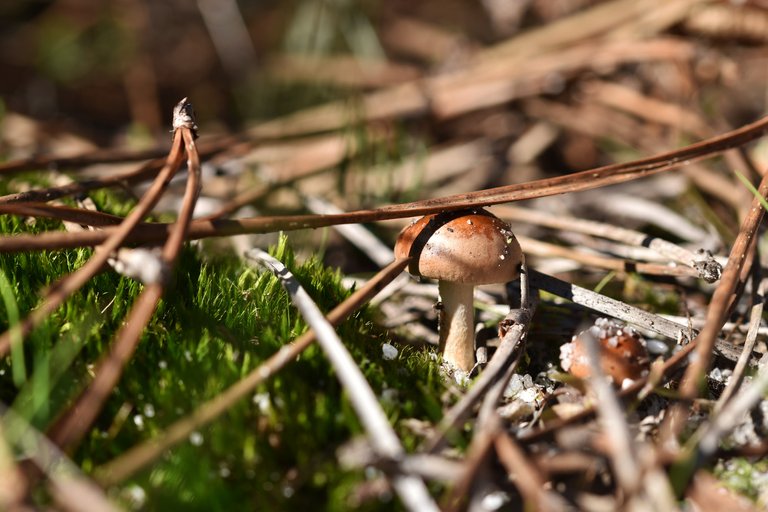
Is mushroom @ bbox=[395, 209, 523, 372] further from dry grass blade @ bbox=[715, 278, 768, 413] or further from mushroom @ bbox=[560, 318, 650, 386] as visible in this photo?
dry grass blade @ bbox=[715, 278, 768, 413]

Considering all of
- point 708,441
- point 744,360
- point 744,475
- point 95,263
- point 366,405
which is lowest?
point 744,475

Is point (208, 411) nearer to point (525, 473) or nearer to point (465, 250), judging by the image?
point (525, 473)

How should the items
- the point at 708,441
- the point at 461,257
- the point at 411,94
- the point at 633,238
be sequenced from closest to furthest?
the point at 708,441
the point at 461,257
the point at 633,238
the point at 411,94

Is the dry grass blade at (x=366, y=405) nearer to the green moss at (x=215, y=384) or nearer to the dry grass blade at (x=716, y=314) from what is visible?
the green moss at (x=215, y=384)

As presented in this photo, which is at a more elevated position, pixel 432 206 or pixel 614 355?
pixel 432 206

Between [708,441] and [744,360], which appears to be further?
[744,360]

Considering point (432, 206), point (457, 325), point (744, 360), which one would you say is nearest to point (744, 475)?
point (744, 360)

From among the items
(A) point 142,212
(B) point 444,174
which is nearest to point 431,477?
(A) point 142,212

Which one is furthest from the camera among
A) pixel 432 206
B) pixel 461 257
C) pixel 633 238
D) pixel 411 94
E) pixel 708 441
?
pixel 411 94
